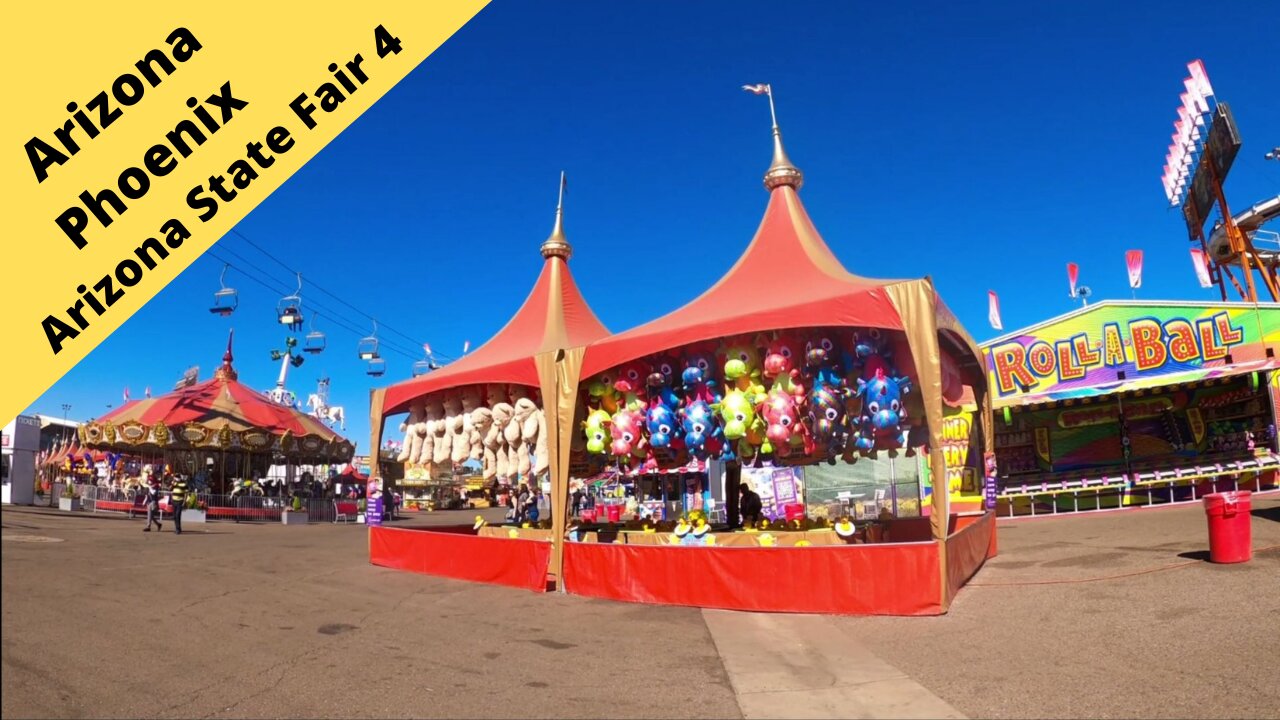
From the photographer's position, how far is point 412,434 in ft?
40.8

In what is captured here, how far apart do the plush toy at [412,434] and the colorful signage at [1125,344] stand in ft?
49.7

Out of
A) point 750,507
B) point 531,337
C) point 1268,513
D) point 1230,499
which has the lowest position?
point 1268,513

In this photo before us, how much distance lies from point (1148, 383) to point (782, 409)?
46.2 ft

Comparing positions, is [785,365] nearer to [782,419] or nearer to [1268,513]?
[782,419]

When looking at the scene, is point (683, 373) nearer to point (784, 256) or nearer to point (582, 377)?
point (582, 377)

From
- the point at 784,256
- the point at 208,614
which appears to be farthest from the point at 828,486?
the point at 208,614

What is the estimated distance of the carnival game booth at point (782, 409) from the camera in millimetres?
7672

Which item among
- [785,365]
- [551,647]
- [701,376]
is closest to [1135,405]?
[785,365]

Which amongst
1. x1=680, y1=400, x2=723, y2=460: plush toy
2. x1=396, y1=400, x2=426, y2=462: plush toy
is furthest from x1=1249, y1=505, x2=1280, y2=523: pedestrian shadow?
x1=396, y1=400, x2=426, y2=462: plush toy

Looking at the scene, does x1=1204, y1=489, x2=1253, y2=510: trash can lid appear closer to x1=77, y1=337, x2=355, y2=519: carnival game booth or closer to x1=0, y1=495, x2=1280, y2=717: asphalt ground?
x1=0, y1=495, x2=1280, y2=717: asphalt ground

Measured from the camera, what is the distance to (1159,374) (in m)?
18.7

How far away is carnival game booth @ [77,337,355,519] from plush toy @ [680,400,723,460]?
21545 mm

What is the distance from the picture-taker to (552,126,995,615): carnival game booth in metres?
7.67

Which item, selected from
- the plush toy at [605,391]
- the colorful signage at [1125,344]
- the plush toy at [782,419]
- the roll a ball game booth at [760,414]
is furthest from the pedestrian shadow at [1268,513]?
the plush toy at [605,391]
